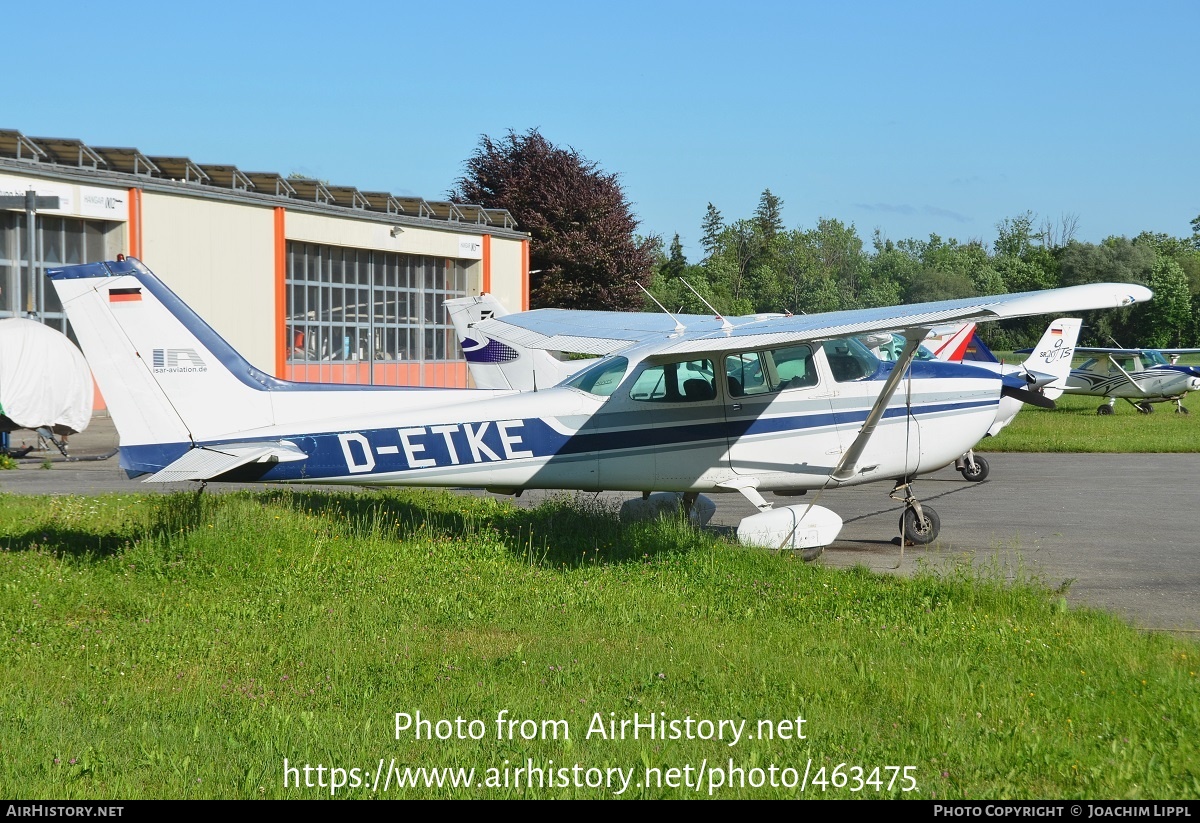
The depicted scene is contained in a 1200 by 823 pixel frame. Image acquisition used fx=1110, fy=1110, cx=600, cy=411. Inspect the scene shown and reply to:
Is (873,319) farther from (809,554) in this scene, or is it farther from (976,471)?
(976,471)

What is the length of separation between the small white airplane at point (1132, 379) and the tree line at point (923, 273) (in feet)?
90.3

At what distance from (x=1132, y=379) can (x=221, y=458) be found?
96.7 ft

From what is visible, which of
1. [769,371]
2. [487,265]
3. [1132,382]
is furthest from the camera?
[487,265]

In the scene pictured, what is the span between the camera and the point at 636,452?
10.1 meters

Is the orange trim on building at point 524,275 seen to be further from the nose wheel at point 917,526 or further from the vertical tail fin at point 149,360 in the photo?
the vertical tail fin at point 149,360

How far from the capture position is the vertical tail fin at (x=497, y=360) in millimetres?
18109

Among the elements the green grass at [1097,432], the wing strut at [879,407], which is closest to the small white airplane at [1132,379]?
the green grass at [1097,432]

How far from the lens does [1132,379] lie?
105ft

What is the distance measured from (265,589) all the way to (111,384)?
2.23m

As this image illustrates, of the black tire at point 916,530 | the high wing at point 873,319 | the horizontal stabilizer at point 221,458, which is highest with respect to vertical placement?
the high wing at point 873,319

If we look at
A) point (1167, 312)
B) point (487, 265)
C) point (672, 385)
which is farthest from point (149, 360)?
point (1167, 312)

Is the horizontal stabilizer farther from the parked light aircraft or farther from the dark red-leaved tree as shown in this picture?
the dark red-leaved tree

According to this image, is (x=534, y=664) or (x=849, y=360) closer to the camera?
(x=534, y=664)

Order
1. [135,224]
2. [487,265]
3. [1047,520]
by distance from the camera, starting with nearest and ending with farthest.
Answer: [1047,520] → [135,224] → [487,265]
